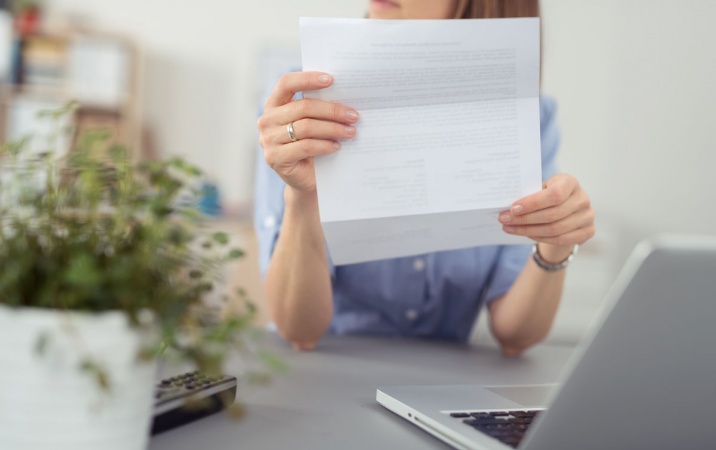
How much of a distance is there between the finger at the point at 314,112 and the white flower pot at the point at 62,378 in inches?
17.7

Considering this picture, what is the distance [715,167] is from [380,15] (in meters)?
2.96

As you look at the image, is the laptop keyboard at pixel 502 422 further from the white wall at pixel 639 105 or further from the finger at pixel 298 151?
the white wall at pixel 639 105

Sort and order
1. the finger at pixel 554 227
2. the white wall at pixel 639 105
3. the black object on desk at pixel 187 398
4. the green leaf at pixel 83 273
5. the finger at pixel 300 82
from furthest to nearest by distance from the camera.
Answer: the white wall at pixel 639 105 < the finger at pixel 554 227 < the finger at pixel 300 82 < the black object on desk at pixel 187 398 < the green leaf at pixel 83 273

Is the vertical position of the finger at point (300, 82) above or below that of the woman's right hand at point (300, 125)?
above

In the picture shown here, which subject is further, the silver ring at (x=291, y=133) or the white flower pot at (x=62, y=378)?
the silver ring at (x=291, y=133)

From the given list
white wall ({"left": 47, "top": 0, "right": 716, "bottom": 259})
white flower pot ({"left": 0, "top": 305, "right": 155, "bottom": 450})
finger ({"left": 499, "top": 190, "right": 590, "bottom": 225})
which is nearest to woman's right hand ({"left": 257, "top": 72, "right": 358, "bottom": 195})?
finger ({"left": 499, "top": 190, "right": 590, "bottom": 225})

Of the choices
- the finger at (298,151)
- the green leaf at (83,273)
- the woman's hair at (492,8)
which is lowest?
the green leaf at (83,273)

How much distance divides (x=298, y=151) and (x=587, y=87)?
3167 millimetres

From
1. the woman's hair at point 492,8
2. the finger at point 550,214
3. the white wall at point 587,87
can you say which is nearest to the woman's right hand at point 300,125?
the finger at point 550,214

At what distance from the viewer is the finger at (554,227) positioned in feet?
3.07

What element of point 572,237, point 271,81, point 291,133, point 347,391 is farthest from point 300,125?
point 271,81

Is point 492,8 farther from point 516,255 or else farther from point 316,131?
point 316,131

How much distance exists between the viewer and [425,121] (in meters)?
0.85

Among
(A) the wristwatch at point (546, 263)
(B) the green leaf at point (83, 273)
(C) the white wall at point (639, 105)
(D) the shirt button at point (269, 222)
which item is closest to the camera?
(B) the green leaf at point (83, 273)
